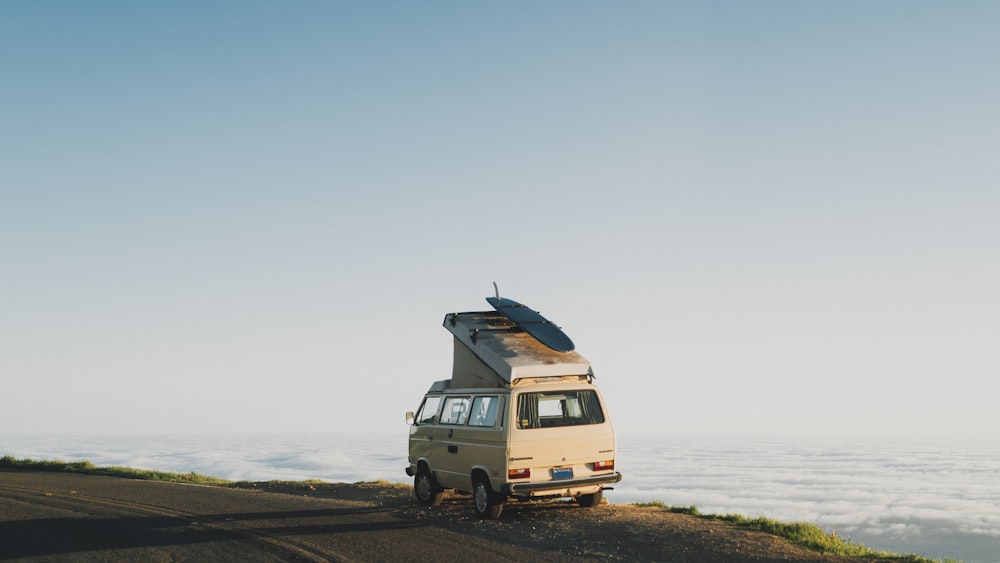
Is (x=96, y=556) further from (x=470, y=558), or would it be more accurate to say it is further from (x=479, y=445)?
(x=479, y=445)

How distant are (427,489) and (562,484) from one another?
3.83 metres

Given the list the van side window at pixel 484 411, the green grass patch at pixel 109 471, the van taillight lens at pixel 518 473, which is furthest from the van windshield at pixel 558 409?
the green grass patch at pixel 109 471

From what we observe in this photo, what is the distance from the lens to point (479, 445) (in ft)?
50.0

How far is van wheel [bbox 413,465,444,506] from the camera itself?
17.1m

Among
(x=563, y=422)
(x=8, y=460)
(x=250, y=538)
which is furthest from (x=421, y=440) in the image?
(x=8, y=460)

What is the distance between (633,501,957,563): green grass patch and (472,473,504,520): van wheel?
3.72 m

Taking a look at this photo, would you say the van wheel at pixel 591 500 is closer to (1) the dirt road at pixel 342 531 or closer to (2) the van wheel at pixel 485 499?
(1) the dirt road at pixel 342 531

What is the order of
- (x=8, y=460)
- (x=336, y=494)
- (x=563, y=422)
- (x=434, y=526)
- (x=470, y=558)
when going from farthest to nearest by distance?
(x=8, y=460), (x=336, y=494), (x=563, y=422), (x=434, y=526), (x=470, y=558)

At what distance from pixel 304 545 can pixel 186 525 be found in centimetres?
344

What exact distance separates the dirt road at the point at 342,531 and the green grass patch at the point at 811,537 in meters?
0.35

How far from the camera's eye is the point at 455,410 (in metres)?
16.6

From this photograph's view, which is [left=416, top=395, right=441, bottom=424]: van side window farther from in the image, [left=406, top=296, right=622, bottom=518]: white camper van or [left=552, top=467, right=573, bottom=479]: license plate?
[left=552, top=467, right=573, bottom=479]: license plate

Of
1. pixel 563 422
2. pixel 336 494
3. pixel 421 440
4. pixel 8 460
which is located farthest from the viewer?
pixel 8 460

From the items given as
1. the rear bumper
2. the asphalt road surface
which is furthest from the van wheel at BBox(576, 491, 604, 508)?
the asphalt road surface
